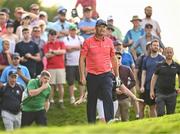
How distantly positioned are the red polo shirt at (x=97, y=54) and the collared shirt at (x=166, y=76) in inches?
107

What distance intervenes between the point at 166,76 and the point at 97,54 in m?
3.13

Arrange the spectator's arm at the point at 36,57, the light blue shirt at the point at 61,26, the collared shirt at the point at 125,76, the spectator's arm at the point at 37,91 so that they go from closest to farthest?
1. the spectator's arm at the point at 37,91
2. the collared shirt at the point at 125,76
3. the spectator's arm at the point at 36,57
4. the light blue shirt at the point at 61,26

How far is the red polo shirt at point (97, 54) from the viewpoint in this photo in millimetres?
15562

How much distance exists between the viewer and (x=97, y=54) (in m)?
15.6

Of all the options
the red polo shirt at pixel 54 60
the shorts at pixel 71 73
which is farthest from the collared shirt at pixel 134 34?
the red polo shirt at pixel 54 60

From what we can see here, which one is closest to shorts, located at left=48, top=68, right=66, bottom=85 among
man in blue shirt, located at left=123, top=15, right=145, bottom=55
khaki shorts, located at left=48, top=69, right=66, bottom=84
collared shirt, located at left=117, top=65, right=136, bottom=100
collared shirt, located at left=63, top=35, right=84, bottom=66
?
khaki shorts, located at left=48, top=69, right=66, bottom=84

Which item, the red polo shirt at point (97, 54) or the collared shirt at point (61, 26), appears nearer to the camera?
the red polo shirt at point (97, 54)

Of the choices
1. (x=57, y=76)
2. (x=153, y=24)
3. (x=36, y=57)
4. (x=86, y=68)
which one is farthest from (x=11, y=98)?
(x=153, y=24)

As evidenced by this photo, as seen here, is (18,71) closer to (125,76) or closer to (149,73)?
(125,76)

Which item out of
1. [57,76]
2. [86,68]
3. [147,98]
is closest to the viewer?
[86,68]

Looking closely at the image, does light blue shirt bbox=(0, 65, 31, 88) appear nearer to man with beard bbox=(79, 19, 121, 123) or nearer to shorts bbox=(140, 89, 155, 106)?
shorts bbox=(140, 89, 155, 106)

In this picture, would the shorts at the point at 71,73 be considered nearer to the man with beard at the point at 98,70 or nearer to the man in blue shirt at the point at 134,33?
the man in blue shirt at the point at 134,33

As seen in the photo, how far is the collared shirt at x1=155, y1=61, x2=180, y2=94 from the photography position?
18.0 m

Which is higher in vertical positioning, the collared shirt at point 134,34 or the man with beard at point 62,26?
the man with beard at point 62,26
